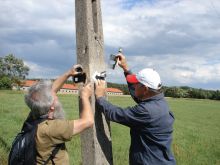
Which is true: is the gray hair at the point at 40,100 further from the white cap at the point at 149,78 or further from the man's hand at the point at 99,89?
the white cap at the point at 149,78

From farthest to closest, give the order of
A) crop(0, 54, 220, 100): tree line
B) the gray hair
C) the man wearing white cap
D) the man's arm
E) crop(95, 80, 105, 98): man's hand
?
crop(0, 54, 220, 100): tree line < the man's arm < crop(95, 80, 105, 98): man's hand < the man wearing white cap < the gray hair

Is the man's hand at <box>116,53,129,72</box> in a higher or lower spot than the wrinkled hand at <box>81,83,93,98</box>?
higher

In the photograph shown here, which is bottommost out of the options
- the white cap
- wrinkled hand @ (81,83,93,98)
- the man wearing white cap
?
the man wearing white cap

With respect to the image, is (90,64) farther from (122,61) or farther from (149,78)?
(122,61)

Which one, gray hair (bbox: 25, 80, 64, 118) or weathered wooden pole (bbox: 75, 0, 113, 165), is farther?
weathered wooden pole (bbox: 75, 0, 113, 165)

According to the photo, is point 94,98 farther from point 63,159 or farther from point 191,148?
point 191,148

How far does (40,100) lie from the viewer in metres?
3.71

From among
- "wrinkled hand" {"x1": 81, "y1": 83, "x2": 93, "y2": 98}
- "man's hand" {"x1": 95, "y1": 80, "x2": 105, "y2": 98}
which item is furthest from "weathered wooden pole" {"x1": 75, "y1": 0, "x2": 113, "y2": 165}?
"wrinkled hand" {"x1": 81, "y1": 83, "x2": 93, "y2": 98}

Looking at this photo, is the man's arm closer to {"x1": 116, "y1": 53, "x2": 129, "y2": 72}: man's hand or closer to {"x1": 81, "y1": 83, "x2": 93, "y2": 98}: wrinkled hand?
{"x1": 116, "y1": 53, "x2": 129, "y2": 72}: man's hand

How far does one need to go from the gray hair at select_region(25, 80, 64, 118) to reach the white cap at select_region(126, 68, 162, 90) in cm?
116

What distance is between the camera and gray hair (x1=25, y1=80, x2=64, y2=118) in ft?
12.1

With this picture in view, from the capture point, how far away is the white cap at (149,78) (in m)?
4.45

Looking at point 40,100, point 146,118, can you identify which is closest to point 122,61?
point 146,118

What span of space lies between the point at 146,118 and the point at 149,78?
0.47 metres
